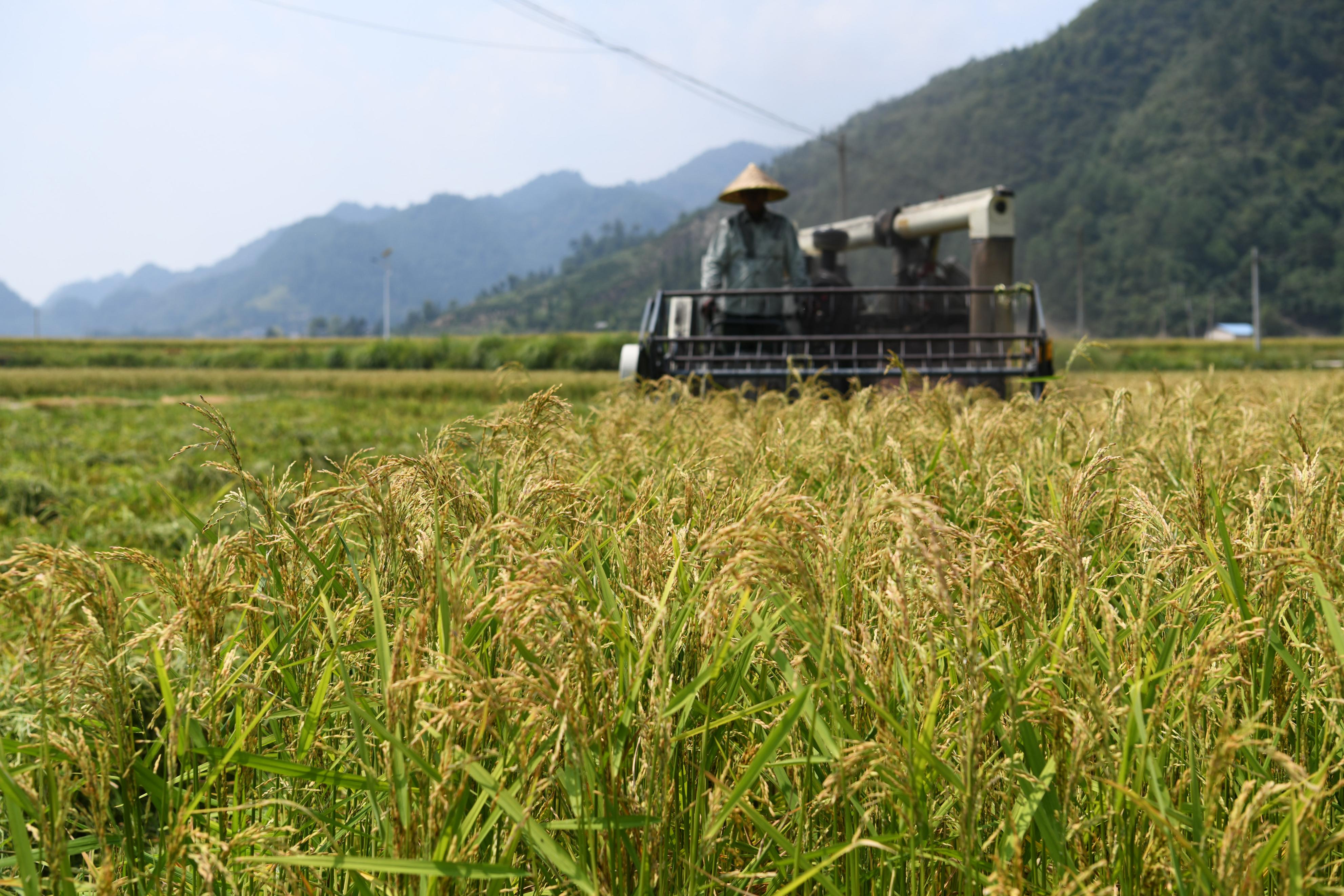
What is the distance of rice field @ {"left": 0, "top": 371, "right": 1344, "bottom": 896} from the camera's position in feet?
3.08

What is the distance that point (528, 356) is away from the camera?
3572 cm

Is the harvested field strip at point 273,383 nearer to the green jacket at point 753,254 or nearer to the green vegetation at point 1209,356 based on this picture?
the green jacket at point 753,254

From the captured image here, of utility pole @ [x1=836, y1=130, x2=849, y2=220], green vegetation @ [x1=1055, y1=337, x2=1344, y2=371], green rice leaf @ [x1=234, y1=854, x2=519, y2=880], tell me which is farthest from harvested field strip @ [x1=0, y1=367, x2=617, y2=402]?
green vegetation @ [x1=1055, y1=337, x2=1344, y2=371]

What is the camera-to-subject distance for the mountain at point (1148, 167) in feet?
334

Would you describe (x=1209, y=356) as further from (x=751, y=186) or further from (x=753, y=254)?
(x=751, y=186)

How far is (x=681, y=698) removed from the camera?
1.00 meters

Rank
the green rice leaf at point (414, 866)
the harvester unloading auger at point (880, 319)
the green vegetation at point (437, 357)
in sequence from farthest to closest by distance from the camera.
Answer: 1. the green vegetation at point (437, 357)
2. the harvester unloading auger at point (880, 319)
3. the green rice leaf at point (414, 866)

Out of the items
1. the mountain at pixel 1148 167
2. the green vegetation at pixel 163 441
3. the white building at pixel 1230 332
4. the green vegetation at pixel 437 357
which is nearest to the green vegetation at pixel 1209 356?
the green vegetation at pixel 437 357

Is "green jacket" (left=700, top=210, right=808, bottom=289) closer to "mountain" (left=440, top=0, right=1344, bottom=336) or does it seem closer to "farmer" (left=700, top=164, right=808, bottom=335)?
"farmer" (left=700, top=164, right=808, bottom=335)

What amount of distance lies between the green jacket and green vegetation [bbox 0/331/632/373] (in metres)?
21.2

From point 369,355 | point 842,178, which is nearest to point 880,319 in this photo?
point 842,178

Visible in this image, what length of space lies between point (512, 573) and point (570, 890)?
1.50ft

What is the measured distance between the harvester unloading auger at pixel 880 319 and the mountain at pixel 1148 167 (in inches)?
2821

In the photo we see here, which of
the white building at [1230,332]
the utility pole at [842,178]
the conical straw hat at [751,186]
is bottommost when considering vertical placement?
the conical straw hat at [751,186]
